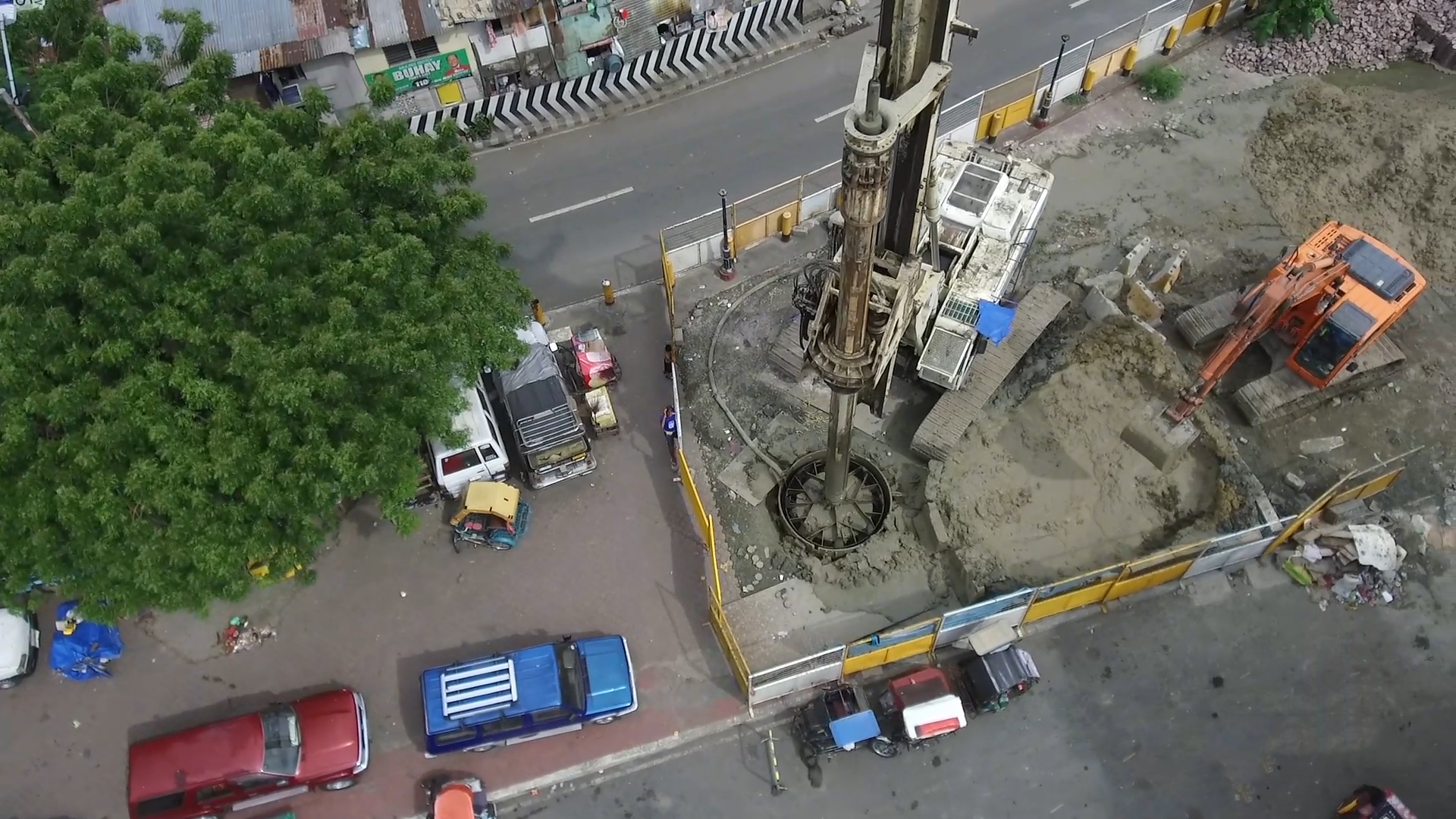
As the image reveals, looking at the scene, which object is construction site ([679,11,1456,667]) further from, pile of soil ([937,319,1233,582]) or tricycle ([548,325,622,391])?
tricycle ([548,325,622,391])

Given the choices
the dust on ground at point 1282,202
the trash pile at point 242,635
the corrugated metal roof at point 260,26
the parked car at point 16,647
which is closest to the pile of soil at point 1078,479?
the dust on ground at point 1282,202

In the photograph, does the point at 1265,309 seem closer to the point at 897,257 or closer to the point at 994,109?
the point at 897,257

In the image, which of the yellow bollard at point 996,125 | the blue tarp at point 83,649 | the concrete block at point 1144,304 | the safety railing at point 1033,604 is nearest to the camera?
the safety railing at point 1033,604

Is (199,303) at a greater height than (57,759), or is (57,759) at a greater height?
(199,303)

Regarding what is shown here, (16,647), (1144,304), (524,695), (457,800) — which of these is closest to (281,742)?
(457,800)

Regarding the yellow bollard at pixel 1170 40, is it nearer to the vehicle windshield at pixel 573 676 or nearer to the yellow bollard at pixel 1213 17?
the yellow bollard at pixel 1213 17

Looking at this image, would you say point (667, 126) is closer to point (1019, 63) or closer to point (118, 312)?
point (1019, 63)

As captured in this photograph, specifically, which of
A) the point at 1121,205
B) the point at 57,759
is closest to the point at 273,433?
the point at 57,759
